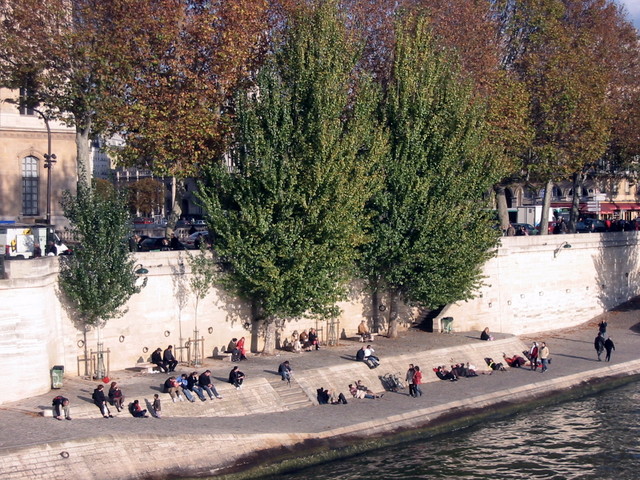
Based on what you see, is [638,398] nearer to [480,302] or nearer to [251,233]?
[480,302]

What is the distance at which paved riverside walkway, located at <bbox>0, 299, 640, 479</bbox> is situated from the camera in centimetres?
2378

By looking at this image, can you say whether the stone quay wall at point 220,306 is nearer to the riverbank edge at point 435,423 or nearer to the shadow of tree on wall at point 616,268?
the shadow of tree on wall at point 616,268

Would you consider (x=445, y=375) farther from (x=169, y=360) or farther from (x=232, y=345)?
(x=169, y=360)

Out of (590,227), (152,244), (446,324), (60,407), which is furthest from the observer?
(590,227)

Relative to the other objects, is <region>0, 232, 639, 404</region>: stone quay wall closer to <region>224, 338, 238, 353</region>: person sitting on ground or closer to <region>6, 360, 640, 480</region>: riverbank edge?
<region>224, 338, 238, 353</region>: person sitting on ground

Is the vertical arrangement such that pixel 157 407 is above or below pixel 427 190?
below

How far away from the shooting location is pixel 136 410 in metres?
27.4

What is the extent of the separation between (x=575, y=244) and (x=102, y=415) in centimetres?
3412

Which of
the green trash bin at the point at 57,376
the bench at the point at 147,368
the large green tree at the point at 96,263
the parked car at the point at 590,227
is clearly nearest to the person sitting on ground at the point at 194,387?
the bench at the point at 147,368

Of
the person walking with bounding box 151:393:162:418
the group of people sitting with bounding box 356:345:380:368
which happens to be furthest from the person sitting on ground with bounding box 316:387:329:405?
the person walking with bounding box 151:393:162:418

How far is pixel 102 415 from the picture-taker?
27.0 meters

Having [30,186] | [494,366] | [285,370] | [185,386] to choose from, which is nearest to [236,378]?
[185,386]

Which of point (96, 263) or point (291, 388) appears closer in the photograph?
point (96, 263)

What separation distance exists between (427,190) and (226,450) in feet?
57.1
